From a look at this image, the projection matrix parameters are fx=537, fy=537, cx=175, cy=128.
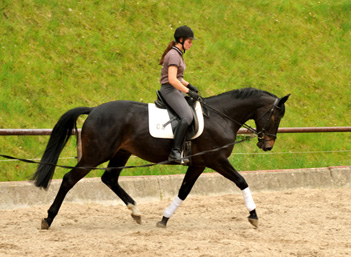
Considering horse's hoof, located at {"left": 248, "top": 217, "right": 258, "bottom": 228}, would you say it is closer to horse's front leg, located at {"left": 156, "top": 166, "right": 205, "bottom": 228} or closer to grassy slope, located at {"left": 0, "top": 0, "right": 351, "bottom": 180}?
horse's front leg, located at {"left": 156, "top": 166, "right": 205, "bottom": 228}

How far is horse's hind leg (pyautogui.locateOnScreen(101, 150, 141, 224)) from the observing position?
7352 mm

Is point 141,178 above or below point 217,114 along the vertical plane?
below

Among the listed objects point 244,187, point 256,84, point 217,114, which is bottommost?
point 256,84

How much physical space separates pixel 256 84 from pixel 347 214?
288 inches

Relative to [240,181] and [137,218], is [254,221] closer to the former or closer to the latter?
[240,181]

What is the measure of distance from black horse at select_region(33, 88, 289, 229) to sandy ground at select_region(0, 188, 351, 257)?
0.41 metres

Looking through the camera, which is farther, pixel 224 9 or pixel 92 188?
pixel 224 9

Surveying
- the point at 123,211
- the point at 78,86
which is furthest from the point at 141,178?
the point at 78,86

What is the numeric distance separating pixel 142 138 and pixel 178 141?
50 cm

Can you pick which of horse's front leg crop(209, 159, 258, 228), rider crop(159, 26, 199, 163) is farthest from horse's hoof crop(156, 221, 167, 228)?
horse's front leg crop(209, 159, 258, 228)

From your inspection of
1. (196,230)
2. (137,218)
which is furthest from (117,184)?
(196,230)

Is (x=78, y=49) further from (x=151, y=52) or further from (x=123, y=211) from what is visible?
(x=123, y=211)

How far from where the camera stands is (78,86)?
1268cm

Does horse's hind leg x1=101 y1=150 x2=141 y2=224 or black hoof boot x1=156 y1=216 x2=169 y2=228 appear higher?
horse's hind leg x1=101 y1=150 x2=141 y2=224
